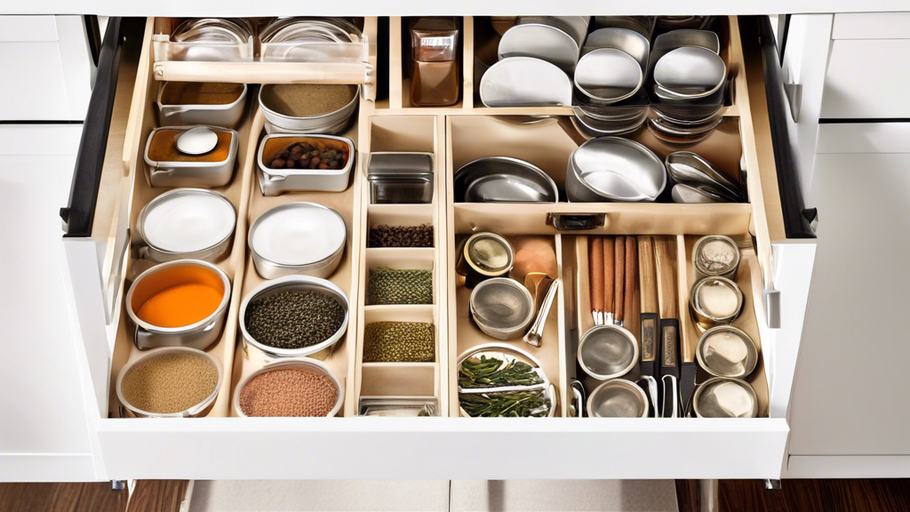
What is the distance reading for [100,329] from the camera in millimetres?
954

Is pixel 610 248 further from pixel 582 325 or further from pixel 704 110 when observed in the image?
pixel 704 110

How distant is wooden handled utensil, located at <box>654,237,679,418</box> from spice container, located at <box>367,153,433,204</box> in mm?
367

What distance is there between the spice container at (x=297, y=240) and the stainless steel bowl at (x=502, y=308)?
0.22 metres

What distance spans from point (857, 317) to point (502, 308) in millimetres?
617

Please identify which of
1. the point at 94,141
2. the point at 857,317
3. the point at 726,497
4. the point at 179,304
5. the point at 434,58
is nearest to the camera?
the point at 94,141

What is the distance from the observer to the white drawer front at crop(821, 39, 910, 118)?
108cm

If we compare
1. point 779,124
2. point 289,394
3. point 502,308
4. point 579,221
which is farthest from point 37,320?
point 779,124

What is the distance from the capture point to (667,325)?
3.63 feet

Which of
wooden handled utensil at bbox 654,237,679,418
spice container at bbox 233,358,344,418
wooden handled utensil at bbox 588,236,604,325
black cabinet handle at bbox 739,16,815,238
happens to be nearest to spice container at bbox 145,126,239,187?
spice container at bbox 233,358,344,418

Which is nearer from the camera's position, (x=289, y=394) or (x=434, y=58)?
(x=289, y=394)

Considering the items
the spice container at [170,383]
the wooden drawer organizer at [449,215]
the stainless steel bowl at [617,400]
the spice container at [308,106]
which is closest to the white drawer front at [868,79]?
the wooden drawer organizer at [449,215]

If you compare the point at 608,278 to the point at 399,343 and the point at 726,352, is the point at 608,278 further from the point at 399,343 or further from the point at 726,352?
the point at 399,343

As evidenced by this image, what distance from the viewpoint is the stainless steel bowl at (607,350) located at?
3.56 feet

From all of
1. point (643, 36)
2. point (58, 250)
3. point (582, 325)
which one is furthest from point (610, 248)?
point (58, 250)
